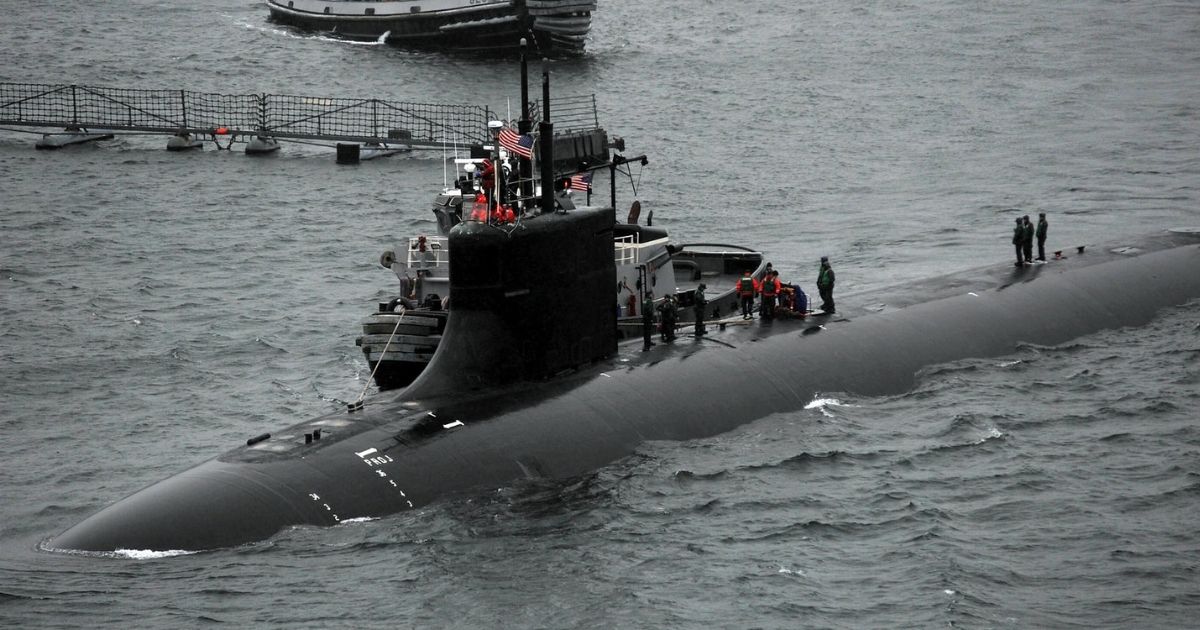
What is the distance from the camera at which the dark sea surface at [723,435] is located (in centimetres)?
2270

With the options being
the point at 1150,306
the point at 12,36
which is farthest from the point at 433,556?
the point at 12,36

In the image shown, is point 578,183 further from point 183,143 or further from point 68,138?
point 68,138

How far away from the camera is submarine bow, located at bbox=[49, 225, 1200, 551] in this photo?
2339 centimetres

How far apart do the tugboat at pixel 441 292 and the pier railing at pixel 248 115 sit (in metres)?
35.2

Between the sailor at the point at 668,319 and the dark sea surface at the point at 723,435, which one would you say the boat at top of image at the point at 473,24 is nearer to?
the dark sea surface at the point at 723,435

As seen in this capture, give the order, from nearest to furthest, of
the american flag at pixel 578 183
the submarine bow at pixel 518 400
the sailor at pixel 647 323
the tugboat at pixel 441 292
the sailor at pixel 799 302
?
the submarine bow at pixel 518 400 < the sailor at pixel 647 323 < the american flag at pixel 578 183 < the tugboat at pixel 441 292 < the sailor at pixel 799 302

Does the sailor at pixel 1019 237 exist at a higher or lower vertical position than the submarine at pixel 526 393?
higher

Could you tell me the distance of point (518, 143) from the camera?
91.2ft

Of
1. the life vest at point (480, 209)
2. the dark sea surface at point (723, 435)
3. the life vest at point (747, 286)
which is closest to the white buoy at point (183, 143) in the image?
the dark sea surface at point (723, 435)

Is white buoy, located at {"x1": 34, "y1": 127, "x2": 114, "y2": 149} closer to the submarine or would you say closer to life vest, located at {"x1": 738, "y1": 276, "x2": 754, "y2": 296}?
life vest, located at {"x1": 738, "y1": 276, "x2": 754, "y2": 296}

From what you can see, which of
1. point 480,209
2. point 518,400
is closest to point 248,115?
point 480,209

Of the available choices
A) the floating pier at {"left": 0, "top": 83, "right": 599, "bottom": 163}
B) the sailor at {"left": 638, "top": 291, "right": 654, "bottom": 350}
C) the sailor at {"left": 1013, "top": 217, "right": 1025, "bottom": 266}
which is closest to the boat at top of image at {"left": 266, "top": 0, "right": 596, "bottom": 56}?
the floating pier at {"left": 0, "top": 83, "right": 599, "bottom": 163}

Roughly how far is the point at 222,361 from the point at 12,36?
3108 inches

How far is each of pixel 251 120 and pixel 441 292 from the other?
1874 inches
